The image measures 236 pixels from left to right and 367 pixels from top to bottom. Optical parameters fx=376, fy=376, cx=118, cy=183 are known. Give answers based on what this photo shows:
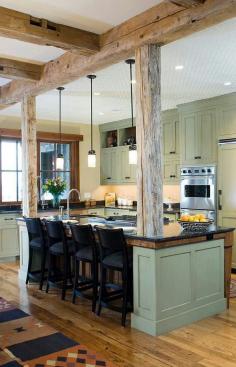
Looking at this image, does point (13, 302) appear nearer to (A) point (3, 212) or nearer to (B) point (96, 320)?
(B) point (96, 320)

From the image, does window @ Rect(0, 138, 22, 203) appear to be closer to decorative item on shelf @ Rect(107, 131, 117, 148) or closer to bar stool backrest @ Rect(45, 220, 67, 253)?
decorative item on shelf @ Rect(107, 131, 117, 148)

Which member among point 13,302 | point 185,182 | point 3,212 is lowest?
point 13,302

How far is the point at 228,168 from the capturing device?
5891 mm

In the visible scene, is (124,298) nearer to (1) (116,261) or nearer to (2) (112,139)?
(1) (116,261)

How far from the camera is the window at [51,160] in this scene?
8.05 metres

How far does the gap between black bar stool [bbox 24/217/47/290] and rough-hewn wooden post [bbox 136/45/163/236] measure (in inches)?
75.2

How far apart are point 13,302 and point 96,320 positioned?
3.96 ft

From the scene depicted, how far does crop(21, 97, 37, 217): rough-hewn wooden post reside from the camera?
5531 millimetres

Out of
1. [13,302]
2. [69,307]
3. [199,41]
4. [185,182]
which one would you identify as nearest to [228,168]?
[185,182]

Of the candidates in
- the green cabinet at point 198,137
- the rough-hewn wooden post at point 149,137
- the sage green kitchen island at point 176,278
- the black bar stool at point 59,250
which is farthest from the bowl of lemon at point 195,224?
the green cabinet at point 198,137

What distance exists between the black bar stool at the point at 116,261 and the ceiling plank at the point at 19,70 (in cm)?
236

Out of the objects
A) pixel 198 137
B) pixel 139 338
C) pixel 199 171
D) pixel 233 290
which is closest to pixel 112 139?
pixel 198 137

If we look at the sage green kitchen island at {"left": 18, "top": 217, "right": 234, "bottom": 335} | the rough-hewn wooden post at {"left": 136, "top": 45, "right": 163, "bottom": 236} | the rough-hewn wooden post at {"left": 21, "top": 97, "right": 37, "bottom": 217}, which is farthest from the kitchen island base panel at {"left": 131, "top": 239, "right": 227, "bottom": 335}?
the rough-hewn wooden post at {"left": 21, "top": 97, "right": 37, "bottom": 217}

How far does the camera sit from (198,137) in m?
6.34
